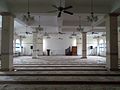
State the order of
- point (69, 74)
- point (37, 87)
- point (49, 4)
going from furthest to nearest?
1. point (49, 4)
2. point (69, 74)
3. point (37, 87)

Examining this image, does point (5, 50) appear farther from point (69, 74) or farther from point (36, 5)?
point (69, 74)

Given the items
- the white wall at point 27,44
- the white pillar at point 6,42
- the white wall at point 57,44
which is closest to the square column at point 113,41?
the white pillar at point 6,42

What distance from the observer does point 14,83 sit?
7.01m

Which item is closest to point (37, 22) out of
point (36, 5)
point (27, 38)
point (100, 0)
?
point (36, 5)

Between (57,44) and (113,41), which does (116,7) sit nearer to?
(113,41)

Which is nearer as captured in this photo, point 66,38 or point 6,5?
point 6,5

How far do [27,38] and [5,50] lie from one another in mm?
22029

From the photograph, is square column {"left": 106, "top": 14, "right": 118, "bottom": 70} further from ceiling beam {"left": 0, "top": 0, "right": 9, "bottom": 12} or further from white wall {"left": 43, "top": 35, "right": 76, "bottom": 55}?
white wall {"left": 43, "top": 35, "right": 76, "bottom": 55}

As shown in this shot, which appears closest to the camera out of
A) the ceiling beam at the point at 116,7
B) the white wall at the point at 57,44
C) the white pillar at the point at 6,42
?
the ceiling beam at the point at 116,7

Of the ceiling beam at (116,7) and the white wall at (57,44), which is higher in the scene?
the ceiling beam at (116,7)

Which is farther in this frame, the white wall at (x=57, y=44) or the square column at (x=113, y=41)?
the white wall at (x=57, y=44)

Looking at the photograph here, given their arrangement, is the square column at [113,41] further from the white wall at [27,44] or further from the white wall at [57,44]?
the white wall at [27,44]

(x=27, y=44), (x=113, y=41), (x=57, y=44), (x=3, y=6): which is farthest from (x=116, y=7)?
(x=27, y=44)

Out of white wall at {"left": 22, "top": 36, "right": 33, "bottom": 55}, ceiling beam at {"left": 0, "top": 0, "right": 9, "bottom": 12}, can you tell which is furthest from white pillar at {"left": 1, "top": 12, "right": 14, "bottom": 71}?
white wall at {"left": 22, "top": 36, "right": 33, "bottom": 55}
